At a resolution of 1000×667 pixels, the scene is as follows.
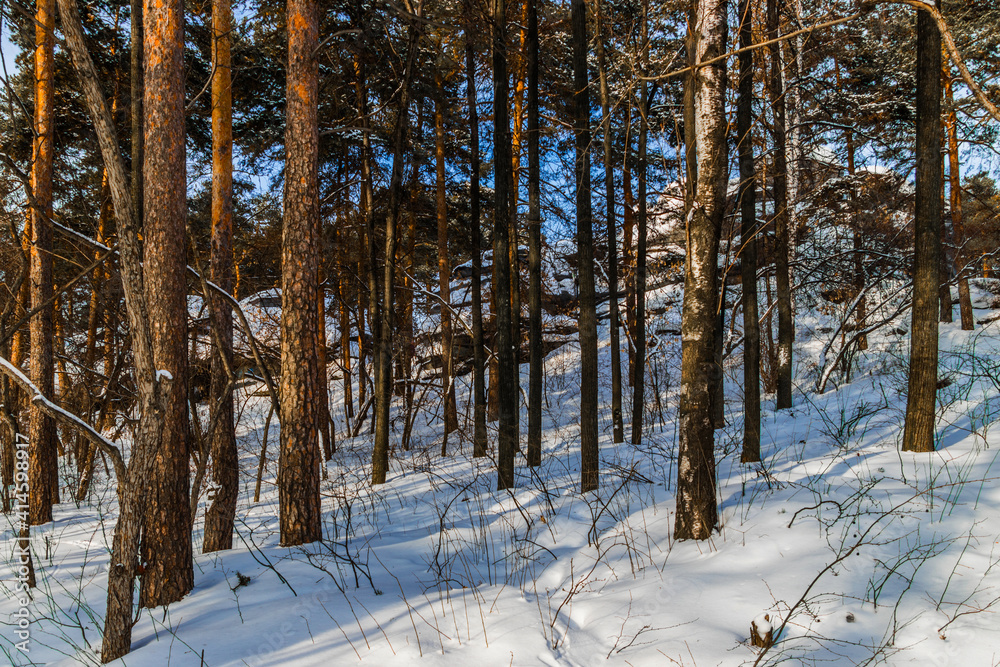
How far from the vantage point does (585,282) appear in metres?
6.60

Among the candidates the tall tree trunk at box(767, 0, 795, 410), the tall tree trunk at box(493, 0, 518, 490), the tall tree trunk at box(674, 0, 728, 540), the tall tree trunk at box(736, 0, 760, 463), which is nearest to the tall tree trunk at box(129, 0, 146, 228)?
the tall tree trunk at box(493, 0, 518, 490)

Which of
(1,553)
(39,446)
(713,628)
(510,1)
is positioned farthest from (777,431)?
(39,446)

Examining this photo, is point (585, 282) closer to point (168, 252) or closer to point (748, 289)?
point (748, 289)

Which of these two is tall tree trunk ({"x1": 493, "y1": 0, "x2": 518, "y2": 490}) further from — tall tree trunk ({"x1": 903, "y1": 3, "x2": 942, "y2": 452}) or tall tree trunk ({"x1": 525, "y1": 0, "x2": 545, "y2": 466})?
tall tree trunk ({"x1": 903, "y1": 3, "x2": 942, "y2": 452})

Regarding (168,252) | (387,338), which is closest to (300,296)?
(168,252)

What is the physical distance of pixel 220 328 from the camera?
5.63m

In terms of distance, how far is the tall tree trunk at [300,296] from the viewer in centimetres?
488

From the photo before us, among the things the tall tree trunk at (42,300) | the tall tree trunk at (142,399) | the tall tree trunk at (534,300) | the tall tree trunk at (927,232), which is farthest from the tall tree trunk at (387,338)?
the tall tree trunk at (927,232)

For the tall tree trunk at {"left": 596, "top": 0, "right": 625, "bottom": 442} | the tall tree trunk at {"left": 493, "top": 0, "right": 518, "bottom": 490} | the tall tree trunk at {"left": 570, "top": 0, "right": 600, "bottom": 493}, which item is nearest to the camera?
the tall tree trunk at {"left": 570, "top": 0, "right": 600, "bottom": 493}

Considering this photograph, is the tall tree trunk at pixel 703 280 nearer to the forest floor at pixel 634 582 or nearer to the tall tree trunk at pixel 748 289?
the forest floor at pixel 634 582

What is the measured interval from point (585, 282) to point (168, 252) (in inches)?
181

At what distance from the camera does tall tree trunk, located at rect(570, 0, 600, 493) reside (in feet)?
20.7

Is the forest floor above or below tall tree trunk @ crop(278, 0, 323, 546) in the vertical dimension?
below

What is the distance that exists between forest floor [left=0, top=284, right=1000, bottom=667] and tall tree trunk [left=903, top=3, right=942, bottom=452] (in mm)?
493
